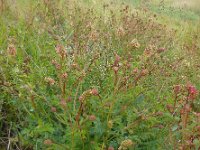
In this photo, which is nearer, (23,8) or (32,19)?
(32,19)

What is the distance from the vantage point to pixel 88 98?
2127 millimetres

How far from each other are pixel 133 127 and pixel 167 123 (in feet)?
0.86

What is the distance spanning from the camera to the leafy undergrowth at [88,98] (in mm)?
1888

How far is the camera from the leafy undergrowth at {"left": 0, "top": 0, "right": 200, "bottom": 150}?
1888 millimetres

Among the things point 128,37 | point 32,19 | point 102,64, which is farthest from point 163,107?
point 32,19

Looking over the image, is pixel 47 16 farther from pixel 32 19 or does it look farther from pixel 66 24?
pixel 32 19

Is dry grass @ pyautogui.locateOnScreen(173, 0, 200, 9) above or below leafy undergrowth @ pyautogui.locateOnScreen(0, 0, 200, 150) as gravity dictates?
below

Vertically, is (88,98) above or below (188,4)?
above

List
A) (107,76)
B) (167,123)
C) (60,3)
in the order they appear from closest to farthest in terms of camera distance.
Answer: (167,123), (107,76), (60,3)

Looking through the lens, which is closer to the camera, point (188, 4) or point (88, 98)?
point (88, 98)

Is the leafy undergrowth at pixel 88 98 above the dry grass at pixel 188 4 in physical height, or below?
above

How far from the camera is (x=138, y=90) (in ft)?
7.51

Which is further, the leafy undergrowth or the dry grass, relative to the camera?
the dry grass

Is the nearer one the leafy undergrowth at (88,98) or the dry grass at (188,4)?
the leafy undergrowth at (88,98)
